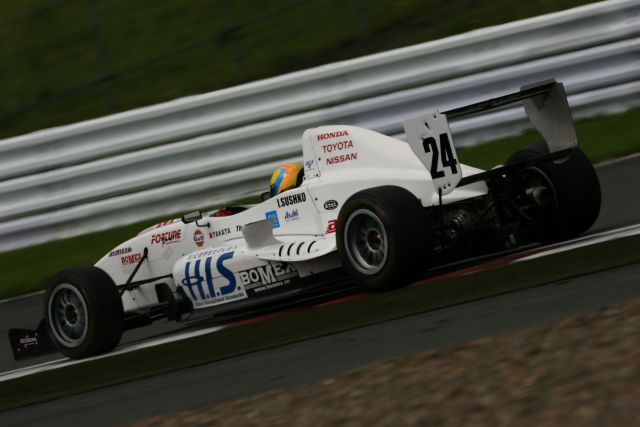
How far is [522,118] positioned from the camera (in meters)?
12.8

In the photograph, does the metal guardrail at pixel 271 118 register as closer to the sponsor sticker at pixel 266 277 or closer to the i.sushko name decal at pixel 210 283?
the i.sushko name decal at pixel 210 283

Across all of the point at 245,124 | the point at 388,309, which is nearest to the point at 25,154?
the point at 245,124

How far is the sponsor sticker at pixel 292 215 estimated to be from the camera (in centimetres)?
914

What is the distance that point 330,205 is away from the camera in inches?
351

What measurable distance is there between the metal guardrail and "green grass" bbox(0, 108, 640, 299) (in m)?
0.13

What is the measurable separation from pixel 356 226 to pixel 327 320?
725mm

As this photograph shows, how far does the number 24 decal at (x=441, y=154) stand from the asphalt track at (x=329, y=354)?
120 cm

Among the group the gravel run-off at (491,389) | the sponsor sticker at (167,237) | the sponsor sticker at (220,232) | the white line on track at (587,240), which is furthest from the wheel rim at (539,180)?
the sponsor sticker at (167,237)

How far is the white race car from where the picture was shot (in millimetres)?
8023

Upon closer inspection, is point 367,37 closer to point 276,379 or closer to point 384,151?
point 384,151

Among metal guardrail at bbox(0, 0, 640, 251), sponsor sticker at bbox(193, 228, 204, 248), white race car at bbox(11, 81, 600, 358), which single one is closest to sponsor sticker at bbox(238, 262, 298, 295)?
white race car at bbox(11, 81, 600, 358)

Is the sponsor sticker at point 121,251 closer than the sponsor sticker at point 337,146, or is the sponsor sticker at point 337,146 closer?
the sponsor sticker at point 337,146

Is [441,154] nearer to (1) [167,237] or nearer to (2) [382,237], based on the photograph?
(2) [382,237]

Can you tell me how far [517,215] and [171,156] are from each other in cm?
544
